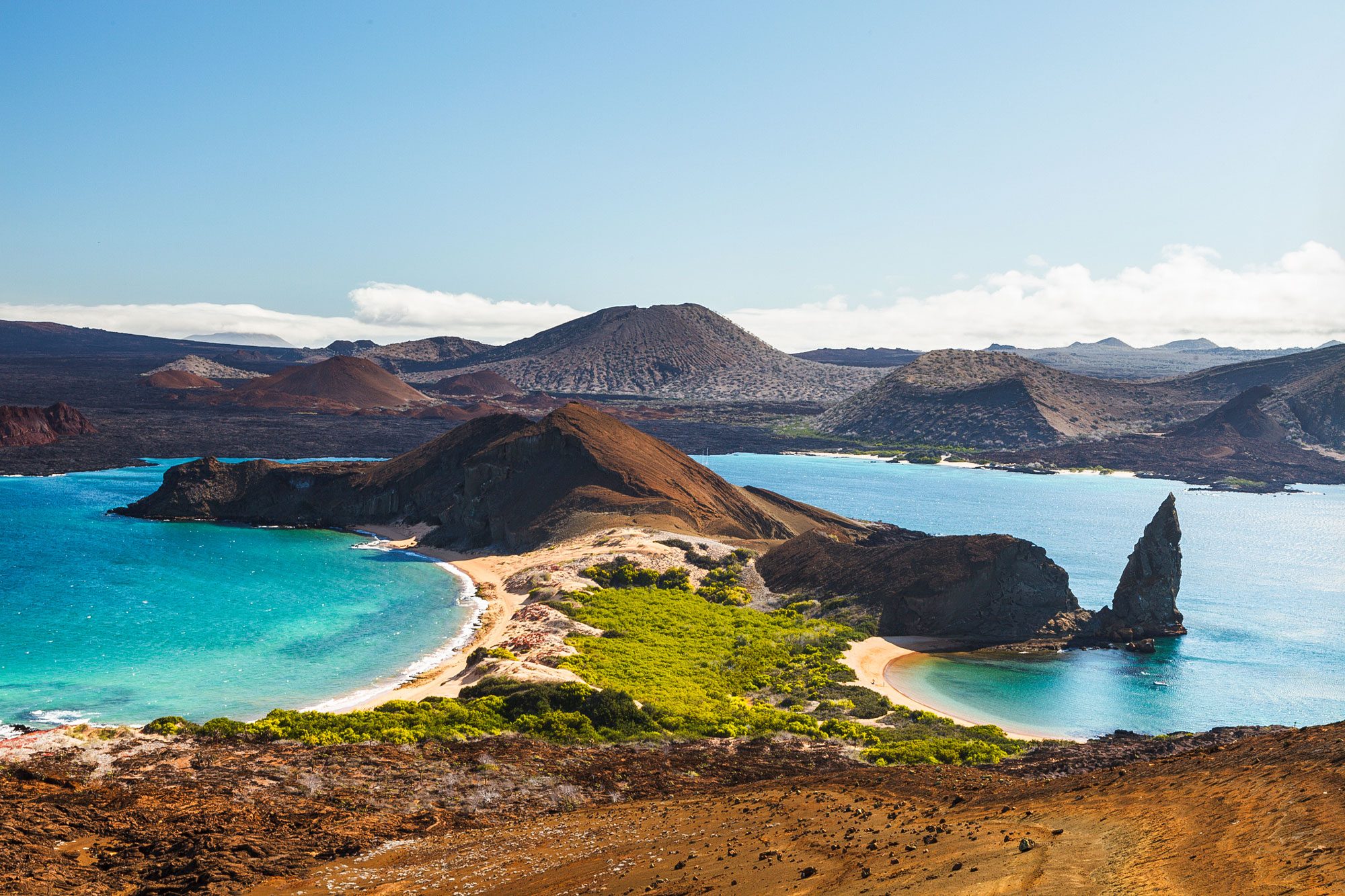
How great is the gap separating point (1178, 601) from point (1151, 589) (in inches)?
636

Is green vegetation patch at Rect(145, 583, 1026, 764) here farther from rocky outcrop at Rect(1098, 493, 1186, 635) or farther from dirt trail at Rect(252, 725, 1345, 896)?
rocky outcrop at Rect(1098, 493, 1186, 635)

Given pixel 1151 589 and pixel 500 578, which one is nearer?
pixel 1151 589

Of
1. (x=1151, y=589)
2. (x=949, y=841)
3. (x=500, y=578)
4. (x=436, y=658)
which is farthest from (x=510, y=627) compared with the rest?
(x=1151, y=589)

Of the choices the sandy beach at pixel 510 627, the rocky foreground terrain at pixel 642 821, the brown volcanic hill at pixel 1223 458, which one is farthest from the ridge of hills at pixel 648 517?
the brown volcanic hill at pixel 1223 458

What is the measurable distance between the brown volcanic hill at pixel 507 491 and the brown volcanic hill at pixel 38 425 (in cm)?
6787

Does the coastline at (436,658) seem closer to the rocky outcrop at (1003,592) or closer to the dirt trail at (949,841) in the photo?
the dirt trail at (949,841)

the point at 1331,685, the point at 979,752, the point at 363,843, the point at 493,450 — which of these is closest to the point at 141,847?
the point at 363,843

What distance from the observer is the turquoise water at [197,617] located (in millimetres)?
41562

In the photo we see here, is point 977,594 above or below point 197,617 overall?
above

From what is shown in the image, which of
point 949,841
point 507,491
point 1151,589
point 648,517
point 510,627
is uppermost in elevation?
point 507,491

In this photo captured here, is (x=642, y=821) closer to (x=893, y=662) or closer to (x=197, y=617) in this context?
(x=893, y=662)

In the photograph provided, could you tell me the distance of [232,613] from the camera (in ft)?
191

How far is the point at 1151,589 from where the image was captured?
6125 centimetres

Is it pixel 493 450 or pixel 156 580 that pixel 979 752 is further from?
pixel 493 450
